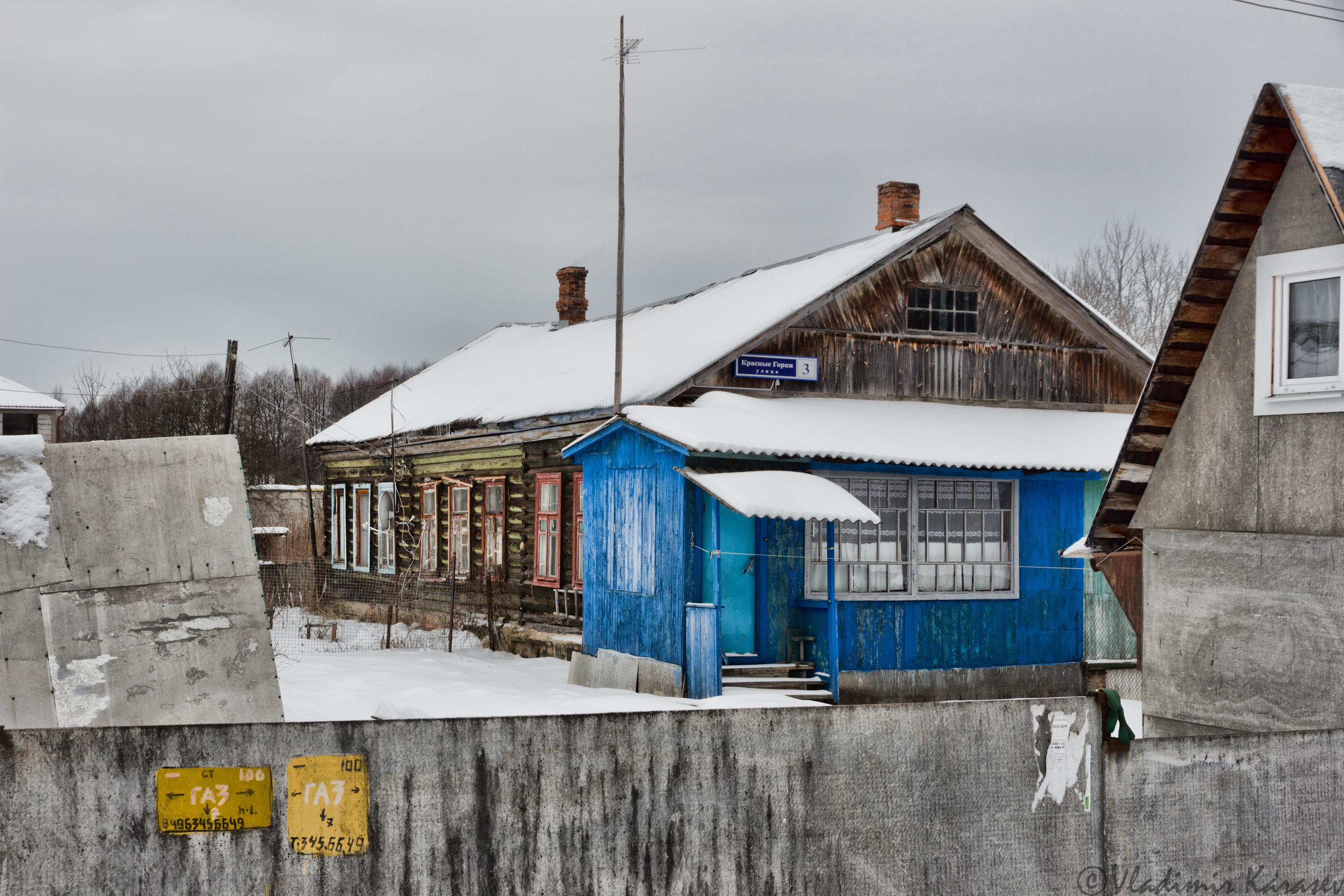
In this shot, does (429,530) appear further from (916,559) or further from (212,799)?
(212,799)

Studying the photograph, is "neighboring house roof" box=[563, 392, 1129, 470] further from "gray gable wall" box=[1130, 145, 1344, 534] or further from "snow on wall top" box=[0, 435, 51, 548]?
"snow on wall top" box=[0, 435, 51, 548]

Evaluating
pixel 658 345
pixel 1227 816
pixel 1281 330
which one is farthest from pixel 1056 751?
pixel 658 345

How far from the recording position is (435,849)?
4.58 m

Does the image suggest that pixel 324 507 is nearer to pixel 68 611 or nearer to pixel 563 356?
pixel 563 356

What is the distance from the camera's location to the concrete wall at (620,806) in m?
4.37

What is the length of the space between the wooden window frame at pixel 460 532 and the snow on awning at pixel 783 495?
327 inches

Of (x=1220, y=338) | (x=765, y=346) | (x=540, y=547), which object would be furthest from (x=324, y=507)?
(x=1220, y=338)

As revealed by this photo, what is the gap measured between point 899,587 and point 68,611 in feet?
31.8

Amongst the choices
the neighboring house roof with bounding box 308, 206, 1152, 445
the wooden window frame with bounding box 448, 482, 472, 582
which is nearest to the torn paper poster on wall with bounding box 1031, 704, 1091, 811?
the neighboring house roof with bounding box 308, 206, 1152, 445

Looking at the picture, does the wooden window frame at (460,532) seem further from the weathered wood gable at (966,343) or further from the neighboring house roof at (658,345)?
A: the weathered wood gable at (966,343)

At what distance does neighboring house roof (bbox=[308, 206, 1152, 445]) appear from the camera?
1546cm

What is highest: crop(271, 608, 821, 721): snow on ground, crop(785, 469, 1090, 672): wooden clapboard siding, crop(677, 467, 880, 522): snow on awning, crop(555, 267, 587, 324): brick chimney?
crop(555, 267, 587, 324): brick chimney

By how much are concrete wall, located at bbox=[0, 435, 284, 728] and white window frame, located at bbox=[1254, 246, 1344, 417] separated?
20.1 feet

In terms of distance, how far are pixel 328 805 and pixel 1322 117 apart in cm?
636
